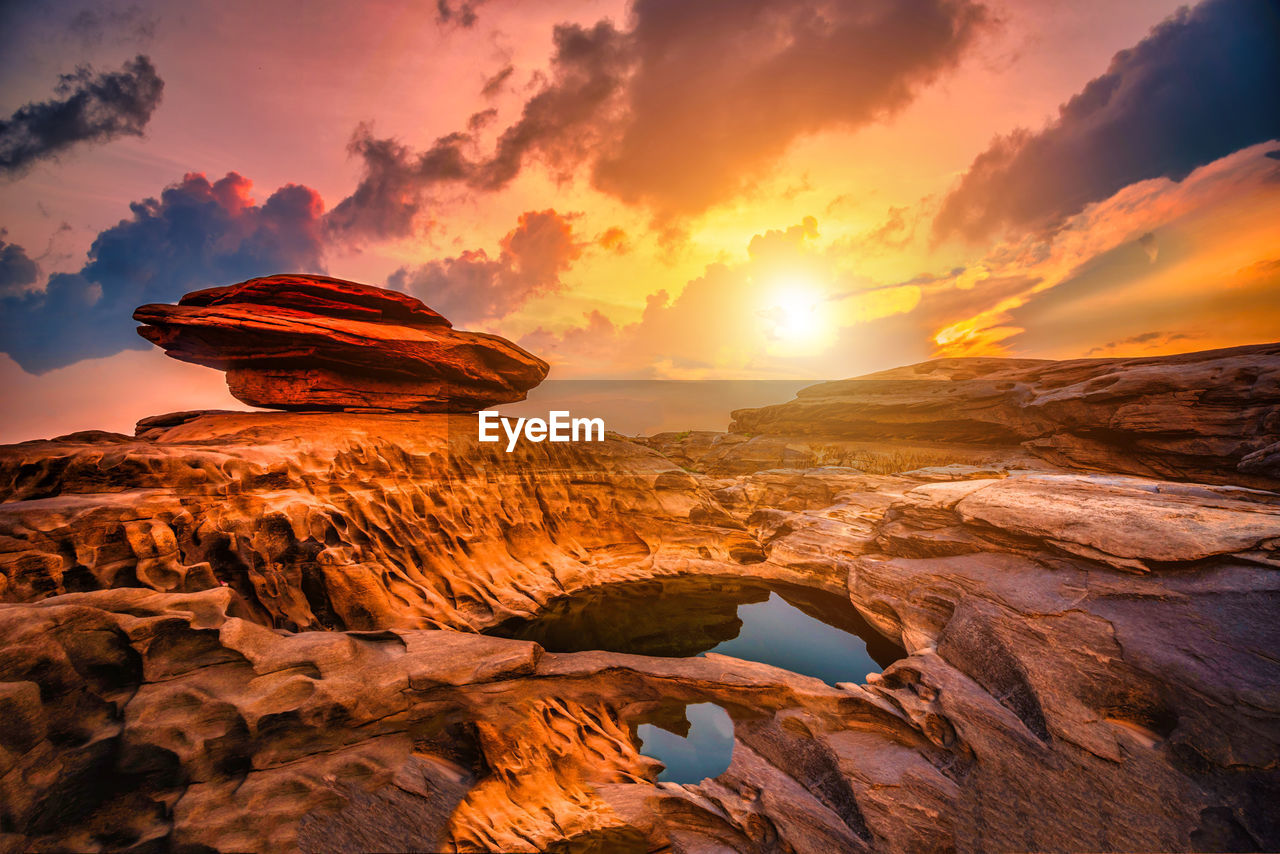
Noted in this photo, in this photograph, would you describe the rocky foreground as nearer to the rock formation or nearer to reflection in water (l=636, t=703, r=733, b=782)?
reflection in water (l=636, t=703, r=733, b=782)

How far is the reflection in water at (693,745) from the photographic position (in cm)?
830

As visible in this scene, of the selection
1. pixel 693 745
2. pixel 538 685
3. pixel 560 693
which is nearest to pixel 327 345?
pixel 538 685

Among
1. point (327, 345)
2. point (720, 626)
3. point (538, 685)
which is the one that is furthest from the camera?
point (327, 345)

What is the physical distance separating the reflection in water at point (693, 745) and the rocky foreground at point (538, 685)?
0.43 m

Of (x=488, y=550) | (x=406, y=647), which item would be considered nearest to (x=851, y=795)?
(x=406, y=647)

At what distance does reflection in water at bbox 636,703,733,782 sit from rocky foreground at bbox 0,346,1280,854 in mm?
428

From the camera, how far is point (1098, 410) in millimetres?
23984

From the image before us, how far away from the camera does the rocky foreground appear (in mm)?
5832

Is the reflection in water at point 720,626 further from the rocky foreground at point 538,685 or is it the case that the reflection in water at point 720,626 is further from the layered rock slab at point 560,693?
the layered rock slab at point 560,693

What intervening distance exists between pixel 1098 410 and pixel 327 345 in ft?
137

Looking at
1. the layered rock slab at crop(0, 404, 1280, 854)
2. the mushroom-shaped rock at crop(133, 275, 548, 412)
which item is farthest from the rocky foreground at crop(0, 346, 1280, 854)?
the mushroom-shaped rock at crop(133, 275, 548, 412)

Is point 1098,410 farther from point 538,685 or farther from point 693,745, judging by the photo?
point 538,685

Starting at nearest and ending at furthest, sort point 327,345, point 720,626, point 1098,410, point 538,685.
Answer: point 538,685 < point 720,626 < point 327,345 < point 1098,410

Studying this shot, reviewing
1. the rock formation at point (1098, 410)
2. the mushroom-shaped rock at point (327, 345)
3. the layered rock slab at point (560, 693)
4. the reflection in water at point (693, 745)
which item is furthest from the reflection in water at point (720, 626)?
the rock formation at point (1098, 410)
